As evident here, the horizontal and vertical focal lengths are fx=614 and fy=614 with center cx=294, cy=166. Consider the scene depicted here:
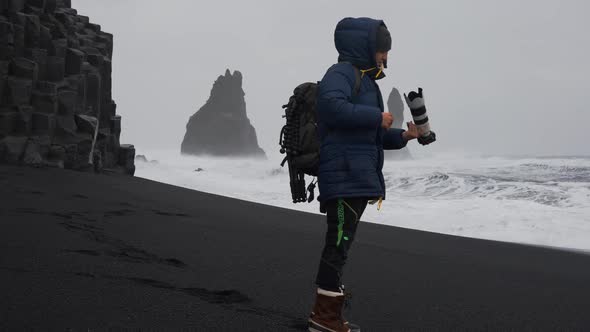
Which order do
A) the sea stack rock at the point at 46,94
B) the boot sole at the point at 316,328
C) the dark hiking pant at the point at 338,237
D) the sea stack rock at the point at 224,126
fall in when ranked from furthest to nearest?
the sea stack rock at the point at 224,126, the sea stack rock at the point at 46,94, the dark hiking pant at the point at 338,237, the boot sole at the point at 316,328

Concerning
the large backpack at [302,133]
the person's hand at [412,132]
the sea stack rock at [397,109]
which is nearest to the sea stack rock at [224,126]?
the sea stack rock at [397,109]

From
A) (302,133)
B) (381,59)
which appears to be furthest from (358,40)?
(302,133)

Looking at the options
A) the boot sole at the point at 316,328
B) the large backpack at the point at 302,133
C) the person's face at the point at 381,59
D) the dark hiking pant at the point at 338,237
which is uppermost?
the person's face at the point at 381,59

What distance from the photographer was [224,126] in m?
88.2

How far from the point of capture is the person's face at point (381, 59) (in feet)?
10.7

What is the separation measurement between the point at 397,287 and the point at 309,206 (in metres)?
9.48

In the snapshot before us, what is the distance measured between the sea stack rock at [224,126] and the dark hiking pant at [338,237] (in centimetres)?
8280

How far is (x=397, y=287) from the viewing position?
445 centimetres

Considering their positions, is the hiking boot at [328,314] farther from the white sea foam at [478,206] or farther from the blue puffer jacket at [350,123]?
the white sea foam at [478,206]

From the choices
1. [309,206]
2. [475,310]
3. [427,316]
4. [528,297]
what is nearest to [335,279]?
[427,316]

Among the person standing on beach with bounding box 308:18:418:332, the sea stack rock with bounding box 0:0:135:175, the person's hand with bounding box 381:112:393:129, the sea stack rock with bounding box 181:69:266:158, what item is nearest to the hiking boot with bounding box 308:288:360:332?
the person standing on beach with bounding box 308:18:418:332

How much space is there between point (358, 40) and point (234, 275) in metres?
1.92

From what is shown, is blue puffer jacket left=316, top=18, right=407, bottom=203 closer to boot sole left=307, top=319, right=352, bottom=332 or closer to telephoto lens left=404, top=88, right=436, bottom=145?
telephoto lens left=404, top=88, right=436, bottom=145

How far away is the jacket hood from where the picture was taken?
10.5 ft
